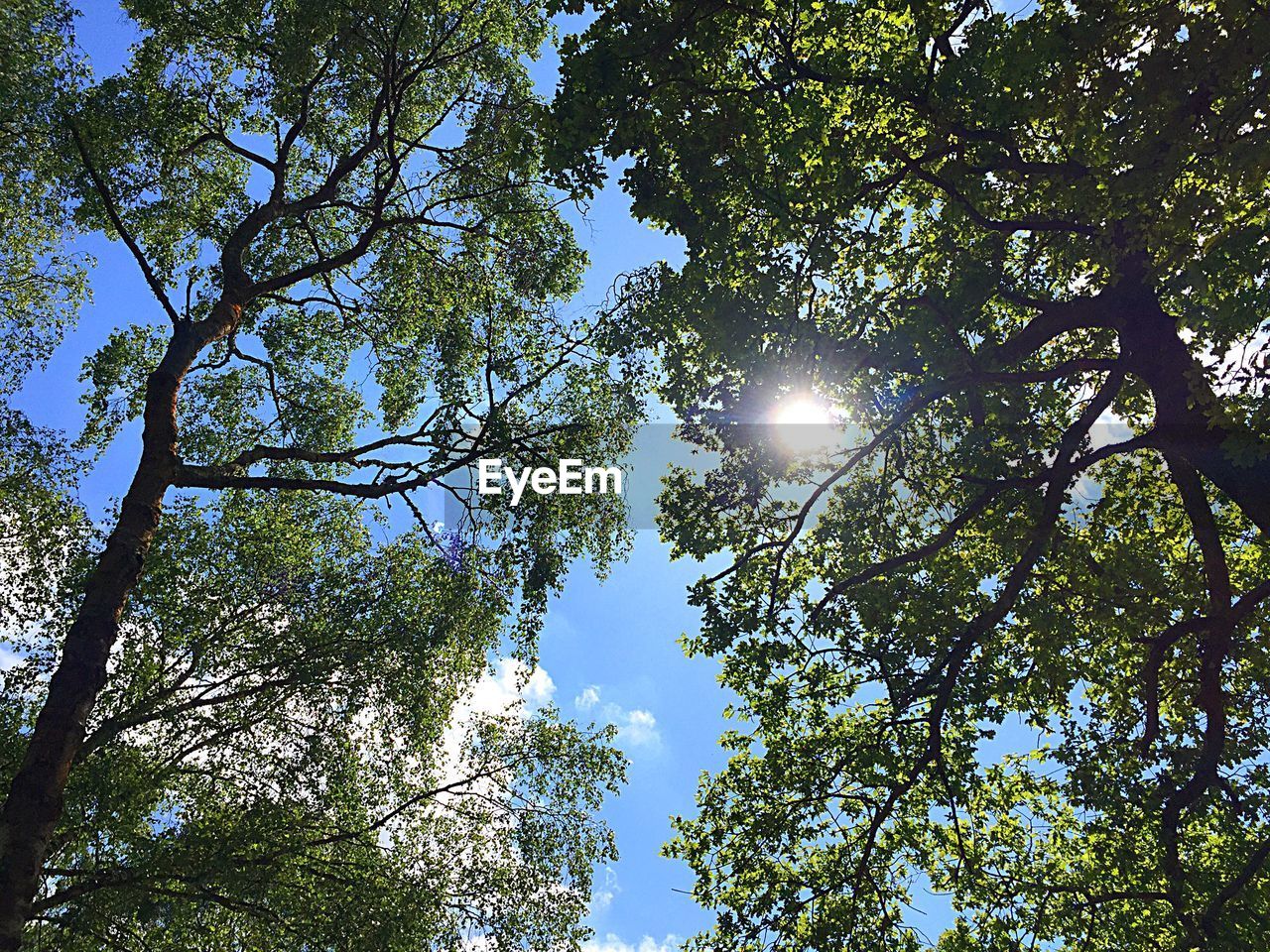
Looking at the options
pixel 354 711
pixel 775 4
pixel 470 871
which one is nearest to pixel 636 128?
pixel 775 4

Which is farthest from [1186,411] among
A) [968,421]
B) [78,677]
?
[78,677]

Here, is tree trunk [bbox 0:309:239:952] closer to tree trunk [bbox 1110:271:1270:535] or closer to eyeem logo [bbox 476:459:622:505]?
eyeem logo [bbox 476:459:622:505]

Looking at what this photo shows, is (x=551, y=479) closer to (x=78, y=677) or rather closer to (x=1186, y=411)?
(x=78, y=677)

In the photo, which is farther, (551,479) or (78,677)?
(551,479)

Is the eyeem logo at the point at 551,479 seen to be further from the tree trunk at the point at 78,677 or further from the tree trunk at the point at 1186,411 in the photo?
the tree trunk at the point at 1186,411

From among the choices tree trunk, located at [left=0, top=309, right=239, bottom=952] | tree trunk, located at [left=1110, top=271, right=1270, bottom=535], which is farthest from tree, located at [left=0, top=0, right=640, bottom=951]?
tree trunk, located at [left=1110, top=271, right=1270, bottom=535]

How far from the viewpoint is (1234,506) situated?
1145cm

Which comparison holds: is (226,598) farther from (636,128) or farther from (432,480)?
(636,128)

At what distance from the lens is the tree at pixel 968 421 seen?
7367mm

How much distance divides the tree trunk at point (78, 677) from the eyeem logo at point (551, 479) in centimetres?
467

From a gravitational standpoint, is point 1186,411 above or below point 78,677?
above

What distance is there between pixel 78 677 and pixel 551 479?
726cm

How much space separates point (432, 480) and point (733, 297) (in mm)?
6392

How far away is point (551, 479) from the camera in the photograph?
13.6m
